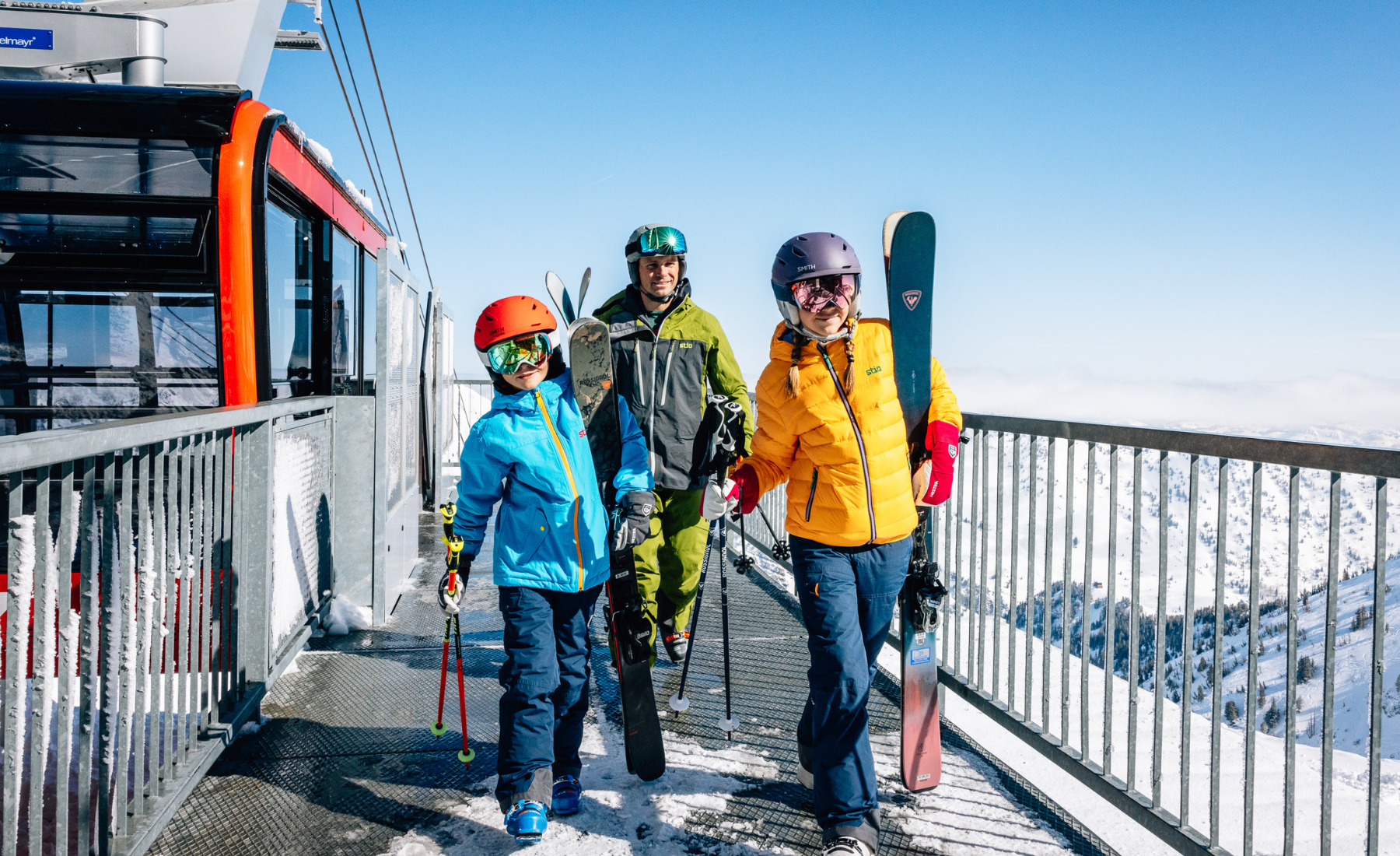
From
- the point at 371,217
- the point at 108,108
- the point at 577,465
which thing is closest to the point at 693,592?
the point at 577,465

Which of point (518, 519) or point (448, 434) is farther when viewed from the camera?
point (448, 434)

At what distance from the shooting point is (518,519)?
2.89m

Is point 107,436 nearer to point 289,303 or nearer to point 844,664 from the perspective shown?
point 844,664

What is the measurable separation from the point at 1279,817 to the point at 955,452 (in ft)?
5.23

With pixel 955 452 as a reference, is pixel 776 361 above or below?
above

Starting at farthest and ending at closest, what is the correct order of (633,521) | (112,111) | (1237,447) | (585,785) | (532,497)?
(112,111) < (585,785) < (633,521) < (532,497) < (1237,447)

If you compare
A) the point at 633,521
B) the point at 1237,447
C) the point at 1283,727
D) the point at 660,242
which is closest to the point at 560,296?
the point at 660,242

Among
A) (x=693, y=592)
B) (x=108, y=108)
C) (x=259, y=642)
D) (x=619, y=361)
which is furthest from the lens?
(x=693, y=592)

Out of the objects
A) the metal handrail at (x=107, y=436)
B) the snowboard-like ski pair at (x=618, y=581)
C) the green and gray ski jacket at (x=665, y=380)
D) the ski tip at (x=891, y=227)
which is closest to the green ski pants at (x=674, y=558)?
the green and gray ski jacket at (x=665, y=380)

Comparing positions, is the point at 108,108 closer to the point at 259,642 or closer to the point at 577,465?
the point at 259,642

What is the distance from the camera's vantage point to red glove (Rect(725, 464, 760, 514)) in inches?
113

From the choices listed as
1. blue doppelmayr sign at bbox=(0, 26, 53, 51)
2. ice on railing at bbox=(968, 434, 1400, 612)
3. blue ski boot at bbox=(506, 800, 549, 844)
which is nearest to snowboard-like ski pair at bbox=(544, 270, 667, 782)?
blue ski boot at bbox=(506, 800, 549, 844)

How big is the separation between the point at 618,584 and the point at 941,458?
1253mm

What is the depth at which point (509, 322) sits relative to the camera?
2926mm
